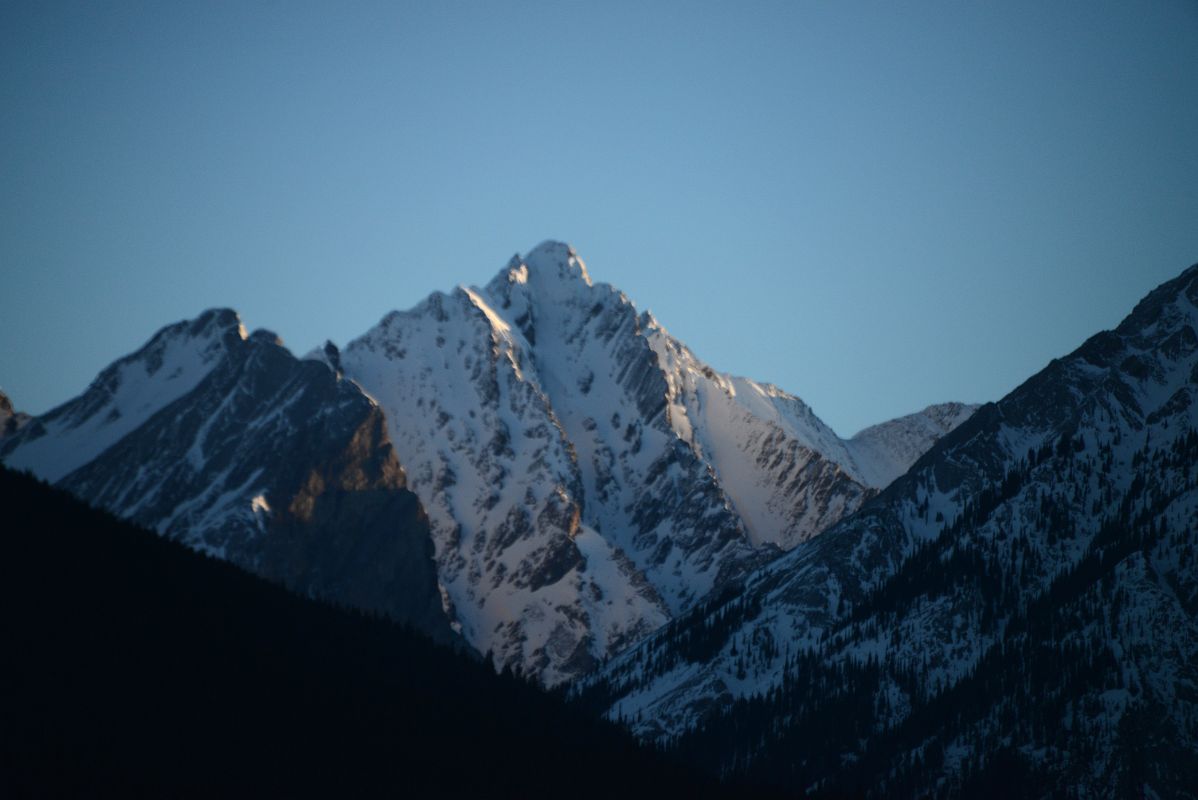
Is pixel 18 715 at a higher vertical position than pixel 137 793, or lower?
higher

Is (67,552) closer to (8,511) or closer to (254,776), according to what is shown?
(8,511)

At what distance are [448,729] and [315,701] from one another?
1486 cm

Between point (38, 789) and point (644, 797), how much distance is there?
242ft

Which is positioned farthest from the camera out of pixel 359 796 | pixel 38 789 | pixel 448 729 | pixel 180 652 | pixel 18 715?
pixel 448 729

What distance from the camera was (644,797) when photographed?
195250mm

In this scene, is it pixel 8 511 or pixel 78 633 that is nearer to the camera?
pixel 78 633

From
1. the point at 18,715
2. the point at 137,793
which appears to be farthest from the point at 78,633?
the point at 137,793

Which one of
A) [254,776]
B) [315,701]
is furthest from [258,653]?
[254,776]

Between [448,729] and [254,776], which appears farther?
[448,729]

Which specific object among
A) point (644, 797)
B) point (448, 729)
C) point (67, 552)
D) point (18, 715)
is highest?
point (67, 552)

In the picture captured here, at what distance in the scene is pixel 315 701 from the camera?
185750 millimetres

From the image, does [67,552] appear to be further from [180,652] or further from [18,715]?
[18,715]

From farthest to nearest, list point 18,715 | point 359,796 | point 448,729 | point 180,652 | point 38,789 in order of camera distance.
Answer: point 448,729
point 180,652
point 359,796
point 18,715
point 38,789

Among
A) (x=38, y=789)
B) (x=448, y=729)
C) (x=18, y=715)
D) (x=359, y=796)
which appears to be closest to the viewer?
(x=38, y=789)
